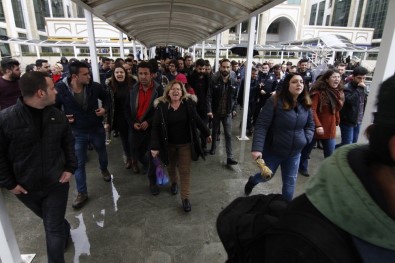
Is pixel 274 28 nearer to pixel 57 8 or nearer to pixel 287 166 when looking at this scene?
pixel 57 8

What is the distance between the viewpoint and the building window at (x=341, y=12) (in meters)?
55.2

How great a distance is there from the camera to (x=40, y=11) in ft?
150

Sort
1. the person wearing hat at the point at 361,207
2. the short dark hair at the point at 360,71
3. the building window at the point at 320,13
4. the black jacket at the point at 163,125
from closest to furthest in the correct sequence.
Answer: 1. the person wearing hat at the point at 361,207
2. the black jacket at the point at 163,125
3. the short dark hair at the point at 360,71
4. the building window at the point at 320,13

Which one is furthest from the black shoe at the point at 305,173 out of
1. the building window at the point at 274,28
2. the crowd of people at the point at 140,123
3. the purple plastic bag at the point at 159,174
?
the building window at the point at 274,28

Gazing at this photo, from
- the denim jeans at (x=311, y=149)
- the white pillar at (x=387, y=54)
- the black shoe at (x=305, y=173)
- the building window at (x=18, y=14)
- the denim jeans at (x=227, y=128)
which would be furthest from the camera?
the building window at (x=18, y=14)

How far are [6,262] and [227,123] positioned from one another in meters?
4.05

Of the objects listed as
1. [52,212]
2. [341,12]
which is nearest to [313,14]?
[341,12]

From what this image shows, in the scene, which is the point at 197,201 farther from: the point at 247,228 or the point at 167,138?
the point at 247,228

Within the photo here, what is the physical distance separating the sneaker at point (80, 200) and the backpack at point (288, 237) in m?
3.38

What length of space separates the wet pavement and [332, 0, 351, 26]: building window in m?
64.6

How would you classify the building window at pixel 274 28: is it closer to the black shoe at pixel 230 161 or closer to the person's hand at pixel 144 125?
the black shoe at pixel 230 161

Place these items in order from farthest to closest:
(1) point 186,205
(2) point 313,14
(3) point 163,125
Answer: (2) point 313,14 < (1) point 186,205 < (3) point 163,125

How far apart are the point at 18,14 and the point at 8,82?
149 feet

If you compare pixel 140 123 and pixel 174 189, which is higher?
pixel 140 123
